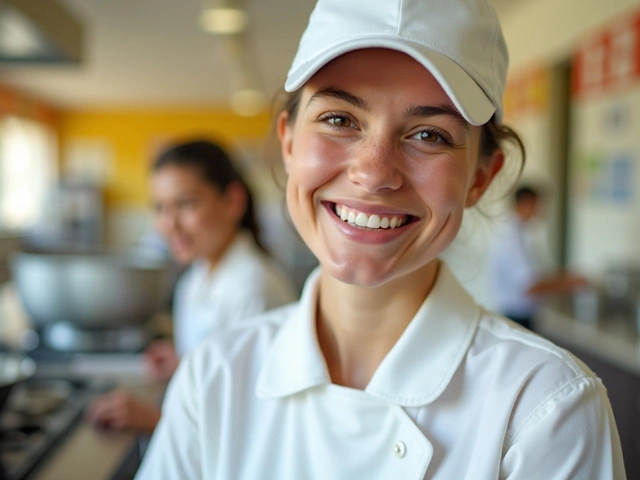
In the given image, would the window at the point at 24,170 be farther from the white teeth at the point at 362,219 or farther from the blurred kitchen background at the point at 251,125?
the white teeth at the point at 362,219

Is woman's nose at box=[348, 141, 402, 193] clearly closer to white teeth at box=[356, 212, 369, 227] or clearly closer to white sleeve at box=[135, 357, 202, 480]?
white teeth at box=[356, 212, 369, 227]

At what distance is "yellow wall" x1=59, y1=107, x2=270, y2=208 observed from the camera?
11.1 m

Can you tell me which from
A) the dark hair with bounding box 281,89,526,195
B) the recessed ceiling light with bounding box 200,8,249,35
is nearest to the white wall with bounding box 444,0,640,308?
the recessed ceiling light with bounding box 200,8,249,35

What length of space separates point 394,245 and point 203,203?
3.71ft

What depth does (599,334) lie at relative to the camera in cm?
231

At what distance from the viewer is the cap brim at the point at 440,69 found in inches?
28.0

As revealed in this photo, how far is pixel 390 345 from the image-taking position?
91 cm

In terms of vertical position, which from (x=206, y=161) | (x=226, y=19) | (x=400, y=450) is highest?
(x=226, y=19)

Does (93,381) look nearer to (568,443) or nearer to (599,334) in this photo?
(568,443)

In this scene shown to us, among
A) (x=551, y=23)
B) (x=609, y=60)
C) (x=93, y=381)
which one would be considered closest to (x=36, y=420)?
(x=93, y=381)

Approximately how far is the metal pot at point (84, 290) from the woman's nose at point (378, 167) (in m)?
1.08

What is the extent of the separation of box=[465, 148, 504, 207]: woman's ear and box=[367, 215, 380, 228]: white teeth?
7.1 inches

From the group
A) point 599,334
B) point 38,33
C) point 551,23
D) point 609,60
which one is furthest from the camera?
point 551,23

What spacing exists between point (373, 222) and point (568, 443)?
13.7 inches
